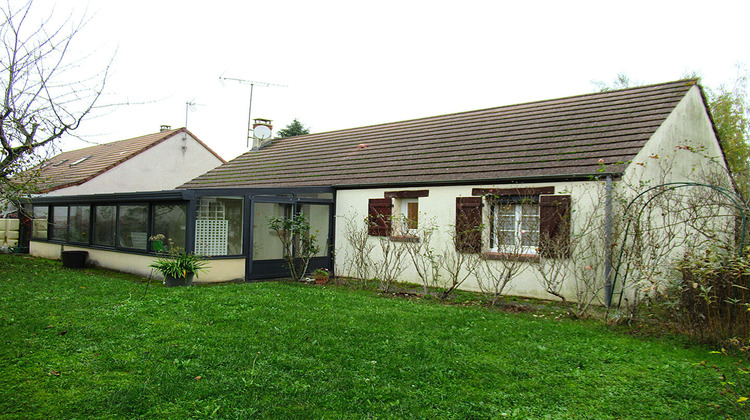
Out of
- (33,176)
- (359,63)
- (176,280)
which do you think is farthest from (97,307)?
(359,63)

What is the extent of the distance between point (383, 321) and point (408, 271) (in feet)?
17.5

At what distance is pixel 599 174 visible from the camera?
10.0 meters

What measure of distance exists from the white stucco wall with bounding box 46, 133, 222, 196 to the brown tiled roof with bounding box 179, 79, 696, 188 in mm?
4822

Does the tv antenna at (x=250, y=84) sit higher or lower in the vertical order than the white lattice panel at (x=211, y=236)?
higher

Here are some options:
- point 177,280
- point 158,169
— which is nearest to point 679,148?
point 177,280

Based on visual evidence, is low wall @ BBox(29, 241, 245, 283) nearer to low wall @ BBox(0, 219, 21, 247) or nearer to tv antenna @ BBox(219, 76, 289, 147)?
low wall @ BBox(0, 219, 21, 247)

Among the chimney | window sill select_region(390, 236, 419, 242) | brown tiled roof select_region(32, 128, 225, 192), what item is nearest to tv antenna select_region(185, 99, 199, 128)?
brown tiled roof select_region(32, 128, 225, 192)

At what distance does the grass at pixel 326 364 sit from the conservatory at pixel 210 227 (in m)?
3.80

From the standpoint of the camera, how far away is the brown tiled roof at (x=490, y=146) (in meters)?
11.1

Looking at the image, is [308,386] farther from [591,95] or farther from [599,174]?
[591,95]

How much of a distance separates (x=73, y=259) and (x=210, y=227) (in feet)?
19.8

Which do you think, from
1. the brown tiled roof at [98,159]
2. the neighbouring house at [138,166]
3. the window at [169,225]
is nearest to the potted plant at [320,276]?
the window at [169,225]

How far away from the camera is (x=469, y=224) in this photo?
452 inches

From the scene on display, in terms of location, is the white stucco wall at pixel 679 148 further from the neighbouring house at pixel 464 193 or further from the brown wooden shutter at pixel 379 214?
the brown wooden shutter at pixel 379 214
